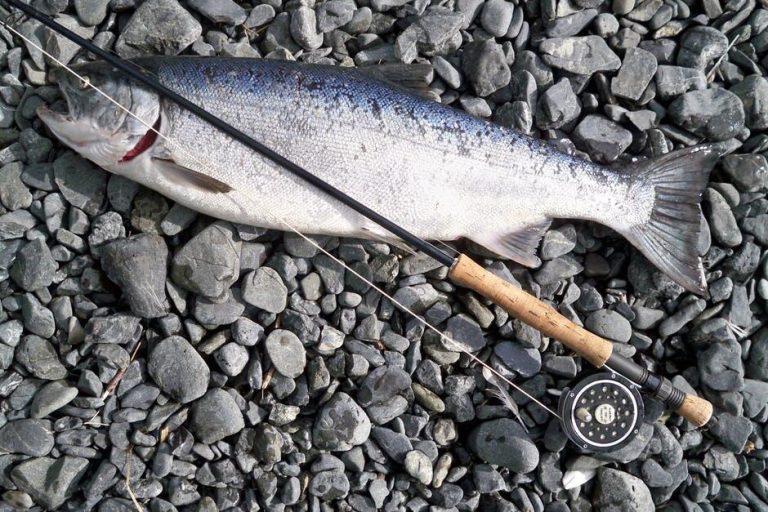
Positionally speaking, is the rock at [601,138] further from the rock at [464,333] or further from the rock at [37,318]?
the rock at [37,318]

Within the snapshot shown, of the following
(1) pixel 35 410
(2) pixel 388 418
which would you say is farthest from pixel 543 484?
(1) pixel 35 410

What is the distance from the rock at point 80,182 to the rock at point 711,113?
3729mm

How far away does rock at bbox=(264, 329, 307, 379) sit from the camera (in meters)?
3.82

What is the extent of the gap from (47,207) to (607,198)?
3.39m

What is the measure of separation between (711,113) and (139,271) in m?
3.78

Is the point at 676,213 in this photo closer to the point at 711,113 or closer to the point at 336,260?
the point at 711,113

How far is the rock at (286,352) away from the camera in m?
3.82

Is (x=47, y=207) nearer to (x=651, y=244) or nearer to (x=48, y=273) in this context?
(x=48, y=273)

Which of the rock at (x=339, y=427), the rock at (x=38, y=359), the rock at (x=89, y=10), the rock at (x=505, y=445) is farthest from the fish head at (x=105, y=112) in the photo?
the rock at (x=505, y=445)

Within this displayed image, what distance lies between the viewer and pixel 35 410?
3.66 m

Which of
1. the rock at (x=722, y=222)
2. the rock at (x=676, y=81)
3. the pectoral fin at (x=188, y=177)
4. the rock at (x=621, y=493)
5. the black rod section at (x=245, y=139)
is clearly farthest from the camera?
the rock at (x=676, y=81)

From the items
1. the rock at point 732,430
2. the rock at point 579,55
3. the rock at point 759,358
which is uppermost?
the rock at point 579,55

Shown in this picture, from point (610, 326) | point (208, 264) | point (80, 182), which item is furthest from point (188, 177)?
point (610, 326)

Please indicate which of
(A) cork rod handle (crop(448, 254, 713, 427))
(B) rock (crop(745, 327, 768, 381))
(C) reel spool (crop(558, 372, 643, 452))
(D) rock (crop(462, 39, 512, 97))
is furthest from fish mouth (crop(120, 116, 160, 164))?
(B) rock (crop(745, 327, 768, 381))
